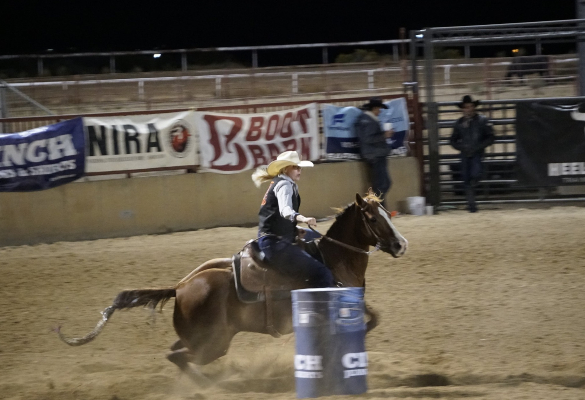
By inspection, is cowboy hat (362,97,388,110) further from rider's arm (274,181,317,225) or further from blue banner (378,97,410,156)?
rider's arm (274,181,317,225)

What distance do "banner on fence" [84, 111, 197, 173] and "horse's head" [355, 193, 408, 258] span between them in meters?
6.94

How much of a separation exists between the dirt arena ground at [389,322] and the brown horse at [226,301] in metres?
0.23

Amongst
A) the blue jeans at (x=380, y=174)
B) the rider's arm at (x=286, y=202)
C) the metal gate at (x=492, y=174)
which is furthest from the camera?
the metal gate at (x=492, y=174)

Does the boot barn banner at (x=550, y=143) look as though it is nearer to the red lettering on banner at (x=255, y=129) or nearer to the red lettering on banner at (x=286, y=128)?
the red lettering on banner at (x=286, y=128)

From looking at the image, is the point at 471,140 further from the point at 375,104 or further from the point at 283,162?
the point at 283,162

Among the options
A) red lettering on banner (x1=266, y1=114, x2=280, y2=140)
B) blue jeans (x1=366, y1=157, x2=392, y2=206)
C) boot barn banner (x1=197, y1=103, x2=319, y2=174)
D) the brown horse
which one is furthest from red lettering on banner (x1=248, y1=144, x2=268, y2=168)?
the brown horse

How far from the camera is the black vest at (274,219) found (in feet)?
18.9

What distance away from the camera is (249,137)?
41.4ft

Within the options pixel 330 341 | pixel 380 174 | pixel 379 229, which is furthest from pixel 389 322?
pixel 380 174

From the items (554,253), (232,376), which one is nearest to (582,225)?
(554,253)

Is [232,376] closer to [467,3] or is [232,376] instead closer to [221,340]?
[221,340]

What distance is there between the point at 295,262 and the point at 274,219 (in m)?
0.36

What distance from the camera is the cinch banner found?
1168 centimetres

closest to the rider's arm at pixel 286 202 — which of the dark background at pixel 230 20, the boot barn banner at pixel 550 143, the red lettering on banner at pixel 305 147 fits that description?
the red lettering on banner at pixel 305 147
